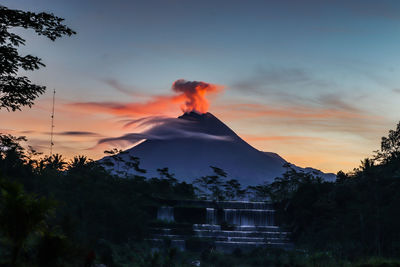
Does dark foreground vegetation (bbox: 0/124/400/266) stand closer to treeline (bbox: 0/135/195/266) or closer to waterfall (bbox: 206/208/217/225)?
treeline (bbox: 0/135/195/266)

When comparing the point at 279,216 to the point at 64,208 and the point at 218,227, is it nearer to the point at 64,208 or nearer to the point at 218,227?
the point at 218,227

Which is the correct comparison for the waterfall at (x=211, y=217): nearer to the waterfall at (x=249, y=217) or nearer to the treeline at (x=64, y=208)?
the waterfall at (x=249, y=217)

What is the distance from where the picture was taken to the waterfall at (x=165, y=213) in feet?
271

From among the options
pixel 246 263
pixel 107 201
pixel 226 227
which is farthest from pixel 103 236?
pixel 226 227

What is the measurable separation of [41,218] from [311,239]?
5482 cm

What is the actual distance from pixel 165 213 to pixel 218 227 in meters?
9.00

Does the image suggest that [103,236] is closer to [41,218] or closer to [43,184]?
[43,184]

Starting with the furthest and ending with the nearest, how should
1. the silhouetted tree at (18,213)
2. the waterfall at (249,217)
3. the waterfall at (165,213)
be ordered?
1. the waterfall at (165,213)
2. the waterfall at (249,217)
3. the silhouetted tree at (18,213)

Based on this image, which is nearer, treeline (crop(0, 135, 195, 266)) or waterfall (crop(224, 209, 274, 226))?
treeline (crop(0, 135, 195, 266))

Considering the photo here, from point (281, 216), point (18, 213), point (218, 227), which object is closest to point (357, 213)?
point (281, 216)

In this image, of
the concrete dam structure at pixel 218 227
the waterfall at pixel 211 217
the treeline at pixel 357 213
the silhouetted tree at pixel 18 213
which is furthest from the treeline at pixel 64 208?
the treeline at pixel 357 213

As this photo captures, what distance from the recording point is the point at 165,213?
83.2m

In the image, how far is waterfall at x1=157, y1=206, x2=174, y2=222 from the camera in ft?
271

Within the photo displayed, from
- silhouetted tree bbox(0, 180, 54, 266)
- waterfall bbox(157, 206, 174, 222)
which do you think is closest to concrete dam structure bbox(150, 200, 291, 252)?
waterfall bbox(157, 206, 174, 222)
